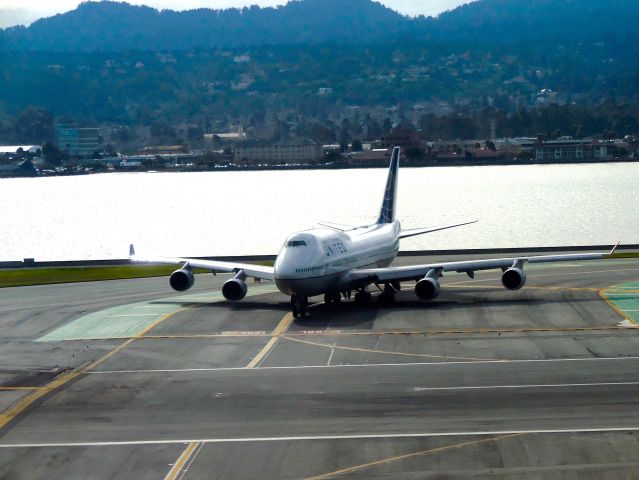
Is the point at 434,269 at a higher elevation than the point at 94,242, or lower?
higher

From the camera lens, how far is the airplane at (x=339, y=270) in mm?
54750

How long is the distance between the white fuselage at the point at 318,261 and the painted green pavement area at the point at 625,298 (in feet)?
42.1

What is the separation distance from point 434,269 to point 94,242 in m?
123

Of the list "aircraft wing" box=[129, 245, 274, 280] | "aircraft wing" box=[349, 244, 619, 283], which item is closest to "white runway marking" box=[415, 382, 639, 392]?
"aircraft wing" box=[349, 244, 619, 283]

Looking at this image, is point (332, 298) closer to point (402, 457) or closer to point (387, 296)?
point (387, 296)

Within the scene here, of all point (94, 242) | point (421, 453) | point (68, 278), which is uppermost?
point (421, 453)

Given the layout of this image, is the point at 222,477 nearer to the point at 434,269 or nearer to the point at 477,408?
the point at 477,408

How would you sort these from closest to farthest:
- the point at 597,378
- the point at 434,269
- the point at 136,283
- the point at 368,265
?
the point at 597,378
the point at 434,269
the point at 368,265
the point at 136,283

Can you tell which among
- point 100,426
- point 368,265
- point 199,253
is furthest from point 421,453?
Result: point 199,253

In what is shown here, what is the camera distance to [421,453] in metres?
31.8

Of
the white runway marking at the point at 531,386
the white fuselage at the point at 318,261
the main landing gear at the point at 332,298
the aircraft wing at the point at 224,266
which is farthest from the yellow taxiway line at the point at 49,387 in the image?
the white runway marking at the point at 531,386

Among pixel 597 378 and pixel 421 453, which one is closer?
pixel 421 453

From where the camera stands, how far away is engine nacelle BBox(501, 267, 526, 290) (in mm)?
57713

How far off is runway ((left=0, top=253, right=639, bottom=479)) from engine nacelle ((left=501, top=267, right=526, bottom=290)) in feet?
3.43
